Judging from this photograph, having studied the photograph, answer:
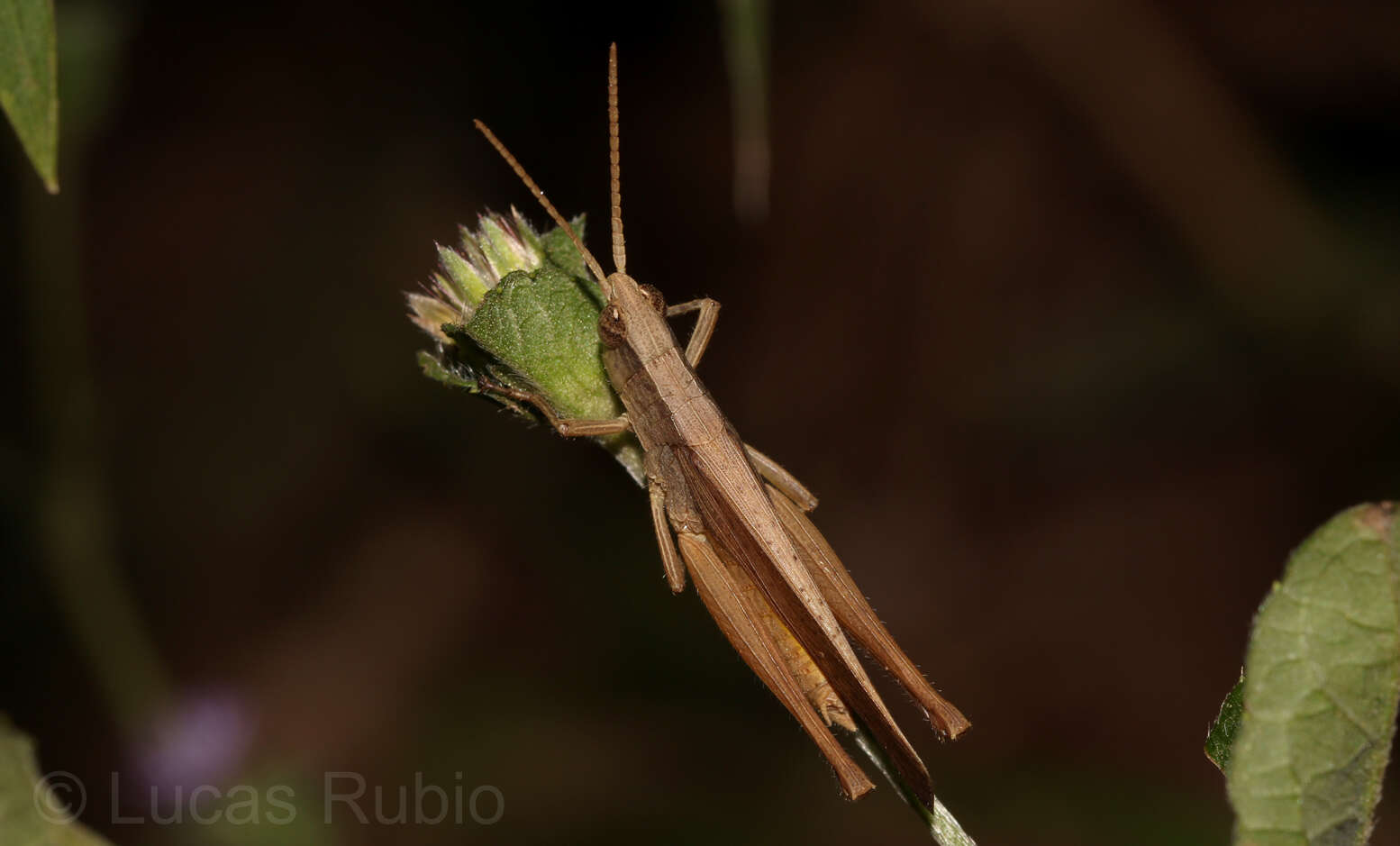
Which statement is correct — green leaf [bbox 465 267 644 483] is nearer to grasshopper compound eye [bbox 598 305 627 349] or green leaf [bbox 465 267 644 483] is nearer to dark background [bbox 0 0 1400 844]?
grasshopper compound eye [bbox 598 305 627 349]

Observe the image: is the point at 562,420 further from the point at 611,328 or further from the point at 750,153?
the point at 750,153

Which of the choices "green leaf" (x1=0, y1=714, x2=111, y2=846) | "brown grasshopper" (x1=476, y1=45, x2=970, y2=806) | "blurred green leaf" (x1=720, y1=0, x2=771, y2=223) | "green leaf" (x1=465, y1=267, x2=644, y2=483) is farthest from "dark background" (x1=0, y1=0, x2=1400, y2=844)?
"green leaf" (x1=0, y1=714, x2=111, y2=846)

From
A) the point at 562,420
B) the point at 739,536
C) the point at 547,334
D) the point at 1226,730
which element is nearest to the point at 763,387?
the point at 739,536

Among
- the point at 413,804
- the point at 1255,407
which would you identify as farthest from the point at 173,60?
the point at 1255,407

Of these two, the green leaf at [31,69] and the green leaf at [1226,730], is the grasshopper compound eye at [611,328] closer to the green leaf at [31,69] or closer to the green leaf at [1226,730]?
the green leaf at [31,69]

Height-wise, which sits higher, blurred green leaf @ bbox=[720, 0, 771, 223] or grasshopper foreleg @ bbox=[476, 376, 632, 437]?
blurred green leaf @ bbox=[720, 0, 771, 223]

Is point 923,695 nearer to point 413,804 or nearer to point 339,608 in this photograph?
point 413,804
